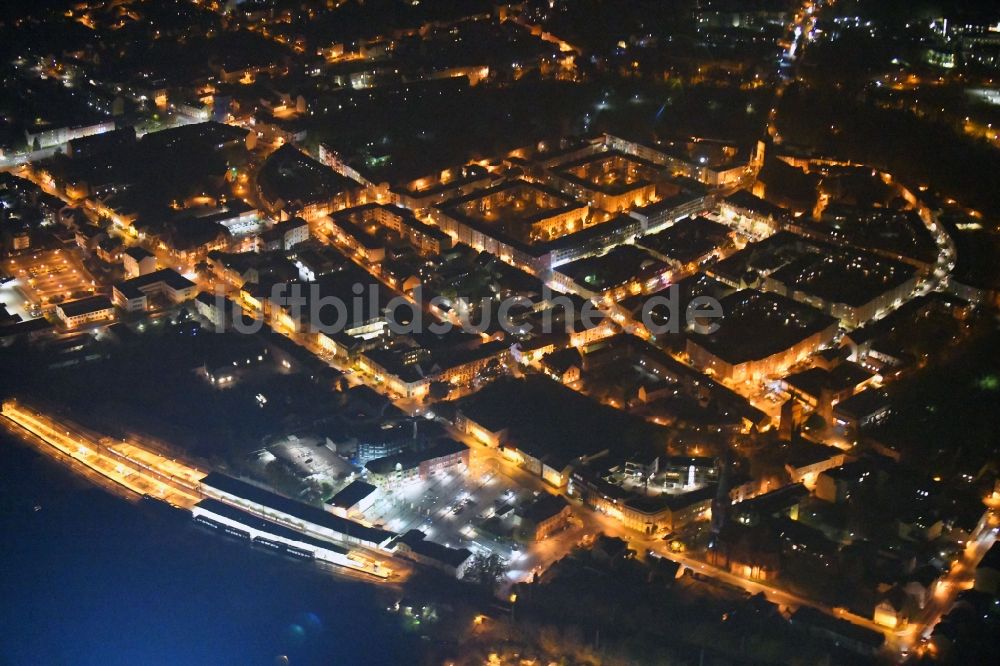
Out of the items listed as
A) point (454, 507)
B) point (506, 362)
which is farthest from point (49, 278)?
point (454, 507)

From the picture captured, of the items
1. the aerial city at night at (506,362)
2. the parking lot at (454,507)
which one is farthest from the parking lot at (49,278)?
the parking lot at (454,507)

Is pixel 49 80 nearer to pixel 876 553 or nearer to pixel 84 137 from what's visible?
pixel 84 137

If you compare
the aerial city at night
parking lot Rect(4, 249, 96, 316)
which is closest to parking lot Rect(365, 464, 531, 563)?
the aerial city at night

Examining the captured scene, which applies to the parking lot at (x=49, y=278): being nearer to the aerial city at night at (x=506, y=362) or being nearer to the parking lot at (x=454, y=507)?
the aerial city at night at (x=506, y=362)

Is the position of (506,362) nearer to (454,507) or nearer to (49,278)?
(454,507)

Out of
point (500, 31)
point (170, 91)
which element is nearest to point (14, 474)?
point (170, 91)
